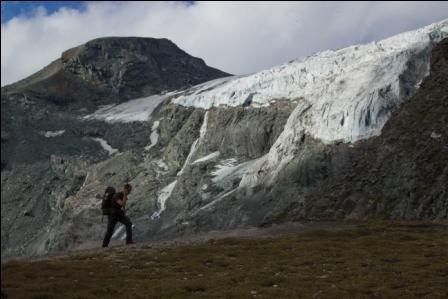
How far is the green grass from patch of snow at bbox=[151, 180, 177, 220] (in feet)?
201

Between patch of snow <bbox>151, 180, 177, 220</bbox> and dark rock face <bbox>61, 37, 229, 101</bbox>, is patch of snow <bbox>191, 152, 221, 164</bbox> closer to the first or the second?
patch of snow <bbox>151, 180, 177, 220</bbox>

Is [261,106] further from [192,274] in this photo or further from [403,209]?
[192,274]

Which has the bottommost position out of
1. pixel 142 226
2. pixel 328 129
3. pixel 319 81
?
pixel 142 226

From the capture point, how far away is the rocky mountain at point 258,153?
50.9 m

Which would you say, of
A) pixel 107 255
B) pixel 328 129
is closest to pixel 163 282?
pixel 107 255

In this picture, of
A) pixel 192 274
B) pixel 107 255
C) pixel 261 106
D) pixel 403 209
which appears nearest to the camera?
pixel 192 274

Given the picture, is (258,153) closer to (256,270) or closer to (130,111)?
(256,270)

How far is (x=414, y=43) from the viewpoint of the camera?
77000mm

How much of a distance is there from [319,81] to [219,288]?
7092 centimetres

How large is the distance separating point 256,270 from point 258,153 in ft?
229

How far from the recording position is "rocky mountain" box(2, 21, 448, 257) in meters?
50.9

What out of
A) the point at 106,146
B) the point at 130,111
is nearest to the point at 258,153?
the point at 106,146

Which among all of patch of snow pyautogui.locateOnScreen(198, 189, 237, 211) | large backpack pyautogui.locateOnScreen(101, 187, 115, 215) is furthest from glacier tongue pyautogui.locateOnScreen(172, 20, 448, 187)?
large backpack pyautogui.locateOnScreen(101, 187, 115, 215)

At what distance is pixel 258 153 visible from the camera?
3602 inches
